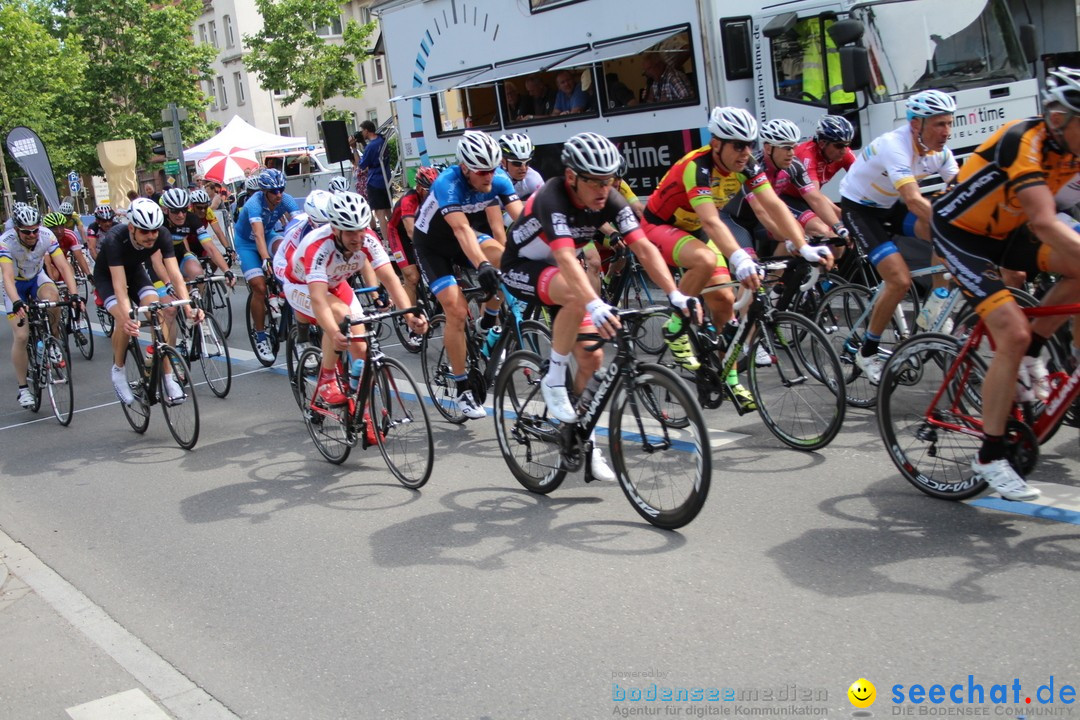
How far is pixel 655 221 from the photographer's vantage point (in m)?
7.38

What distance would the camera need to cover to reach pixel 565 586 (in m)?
4.90

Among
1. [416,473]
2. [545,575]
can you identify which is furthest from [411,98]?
[545,575]

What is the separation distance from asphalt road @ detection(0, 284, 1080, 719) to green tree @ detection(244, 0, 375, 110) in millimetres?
44964

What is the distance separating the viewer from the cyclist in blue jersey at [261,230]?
36.5ft

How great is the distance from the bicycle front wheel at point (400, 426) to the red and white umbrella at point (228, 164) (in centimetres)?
2475

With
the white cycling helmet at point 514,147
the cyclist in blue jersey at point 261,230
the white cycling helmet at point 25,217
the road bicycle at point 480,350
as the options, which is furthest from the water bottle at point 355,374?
the white cycling helmet at point 25,217

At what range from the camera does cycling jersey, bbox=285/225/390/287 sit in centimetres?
693

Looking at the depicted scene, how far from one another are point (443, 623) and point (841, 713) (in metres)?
1.80

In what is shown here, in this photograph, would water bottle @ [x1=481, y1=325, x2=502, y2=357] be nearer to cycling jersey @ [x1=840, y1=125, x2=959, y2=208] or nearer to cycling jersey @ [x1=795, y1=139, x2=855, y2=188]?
cycling jersey @ [x1=840, y1=125, x2=959, y2=208]

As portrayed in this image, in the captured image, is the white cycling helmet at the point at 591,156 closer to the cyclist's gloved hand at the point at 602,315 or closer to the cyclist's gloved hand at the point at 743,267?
the cyclist's gloved hand at the point at 602,315

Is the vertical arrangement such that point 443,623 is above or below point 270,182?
below

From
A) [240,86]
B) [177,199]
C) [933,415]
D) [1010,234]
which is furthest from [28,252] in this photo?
[240,86]

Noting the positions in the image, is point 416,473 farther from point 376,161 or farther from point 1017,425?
point 376,161

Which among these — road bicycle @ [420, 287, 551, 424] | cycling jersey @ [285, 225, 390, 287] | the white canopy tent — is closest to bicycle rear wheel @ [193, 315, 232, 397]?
road bicycle @ [420, 287, 551, 424]
